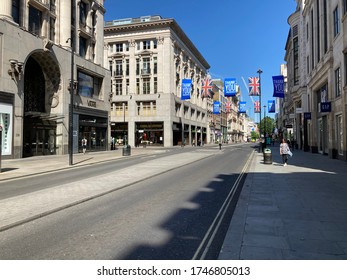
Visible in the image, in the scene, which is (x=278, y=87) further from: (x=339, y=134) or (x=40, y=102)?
(x=40, y=102)

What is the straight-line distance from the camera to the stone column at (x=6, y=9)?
944 inches

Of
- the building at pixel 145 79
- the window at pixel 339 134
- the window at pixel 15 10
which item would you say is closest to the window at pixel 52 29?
the window at pixel 15 10

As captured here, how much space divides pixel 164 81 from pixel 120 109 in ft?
36.0

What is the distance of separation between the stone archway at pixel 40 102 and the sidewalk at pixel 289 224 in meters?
23.4

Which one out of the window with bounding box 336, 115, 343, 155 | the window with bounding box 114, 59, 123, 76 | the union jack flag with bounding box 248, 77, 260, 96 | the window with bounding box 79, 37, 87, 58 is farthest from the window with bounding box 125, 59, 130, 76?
the window with bounding box 336, 115, 343, 155

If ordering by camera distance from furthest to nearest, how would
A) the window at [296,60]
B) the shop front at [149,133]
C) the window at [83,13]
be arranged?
the shop front at [149,133]
the window at [296,60]
the window at [83,13]

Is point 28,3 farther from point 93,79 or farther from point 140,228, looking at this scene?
point 140,228

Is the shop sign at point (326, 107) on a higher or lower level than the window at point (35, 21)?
lower

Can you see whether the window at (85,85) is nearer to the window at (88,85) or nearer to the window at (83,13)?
the window at (88,85)

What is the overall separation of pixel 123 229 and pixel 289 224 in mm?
3439

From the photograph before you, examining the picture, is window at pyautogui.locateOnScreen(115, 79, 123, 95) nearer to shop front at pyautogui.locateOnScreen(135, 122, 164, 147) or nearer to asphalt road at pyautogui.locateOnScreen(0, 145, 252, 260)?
shop front at pyautogui.locateOnScreen(135, 122, 164, 147)

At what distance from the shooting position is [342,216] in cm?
688

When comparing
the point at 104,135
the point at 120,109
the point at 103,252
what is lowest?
the point at 103,252
